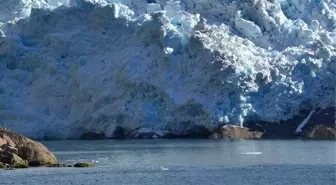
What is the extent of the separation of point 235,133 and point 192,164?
22265 mm

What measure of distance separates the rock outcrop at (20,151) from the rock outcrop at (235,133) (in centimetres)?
2411

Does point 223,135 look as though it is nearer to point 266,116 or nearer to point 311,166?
point 266,116

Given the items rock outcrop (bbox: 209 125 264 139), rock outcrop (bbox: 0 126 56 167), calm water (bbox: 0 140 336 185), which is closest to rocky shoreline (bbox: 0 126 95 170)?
Result: rock outcrop (bbox: 0 126 56 167)

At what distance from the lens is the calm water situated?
33.2 m

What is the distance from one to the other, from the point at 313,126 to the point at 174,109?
10.4m

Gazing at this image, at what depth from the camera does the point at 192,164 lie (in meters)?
40.3

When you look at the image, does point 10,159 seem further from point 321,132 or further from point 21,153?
point 321,132

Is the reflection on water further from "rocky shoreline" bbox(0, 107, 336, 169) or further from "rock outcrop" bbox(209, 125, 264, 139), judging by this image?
"rock outcrop" bbox(209, 125, 264, 139)

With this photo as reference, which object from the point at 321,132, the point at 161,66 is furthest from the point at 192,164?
the point at 321,132

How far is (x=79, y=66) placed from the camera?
62.8m

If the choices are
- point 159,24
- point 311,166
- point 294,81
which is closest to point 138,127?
point 159,24

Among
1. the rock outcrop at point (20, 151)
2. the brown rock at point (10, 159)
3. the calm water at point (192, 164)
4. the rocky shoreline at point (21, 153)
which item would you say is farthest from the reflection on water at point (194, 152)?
the brown rock at point (10, 159)

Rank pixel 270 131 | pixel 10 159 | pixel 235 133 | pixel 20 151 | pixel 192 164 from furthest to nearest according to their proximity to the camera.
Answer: pixel 270 131, pixel 235 133, pixel 192 164, pixel 20 151, pixel 10 159

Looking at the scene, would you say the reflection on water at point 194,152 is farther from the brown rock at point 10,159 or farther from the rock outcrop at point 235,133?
the brown rock at point 10,159
